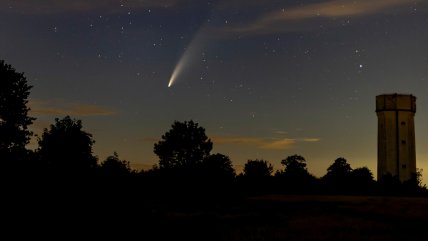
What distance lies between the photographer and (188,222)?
27.6 m

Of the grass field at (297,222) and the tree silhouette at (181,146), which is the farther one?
the tree silhouette at (181,146)

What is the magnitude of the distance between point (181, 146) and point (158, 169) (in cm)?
2564

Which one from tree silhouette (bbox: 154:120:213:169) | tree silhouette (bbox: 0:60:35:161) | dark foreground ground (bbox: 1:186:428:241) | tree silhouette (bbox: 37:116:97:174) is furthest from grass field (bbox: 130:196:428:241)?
tree silhouette (bbox: 154:120:213:169)

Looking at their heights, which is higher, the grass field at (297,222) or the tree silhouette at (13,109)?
the tree silhouette at (13,109)

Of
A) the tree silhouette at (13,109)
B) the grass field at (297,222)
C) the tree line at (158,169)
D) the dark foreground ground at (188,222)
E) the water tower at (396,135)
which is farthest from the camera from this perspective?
the water tower at (396,135)

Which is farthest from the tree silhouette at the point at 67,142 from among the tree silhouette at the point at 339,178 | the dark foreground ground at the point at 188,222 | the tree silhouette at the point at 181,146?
the dark foreground ground at the point at 188,222

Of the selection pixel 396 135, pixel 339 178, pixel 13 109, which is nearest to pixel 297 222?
pixel 13 109

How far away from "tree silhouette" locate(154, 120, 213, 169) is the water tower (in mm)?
29762

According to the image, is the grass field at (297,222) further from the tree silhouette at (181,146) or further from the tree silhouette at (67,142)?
the tree silhouette at (181,146)

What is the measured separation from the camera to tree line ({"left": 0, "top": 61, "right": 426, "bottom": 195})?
102 ft

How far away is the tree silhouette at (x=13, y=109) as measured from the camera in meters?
47.5

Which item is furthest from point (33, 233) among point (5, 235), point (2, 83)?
point (2, 83)

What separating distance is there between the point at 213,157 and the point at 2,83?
169 feet

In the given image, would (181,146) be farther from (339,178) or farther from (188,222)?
(188,222)
